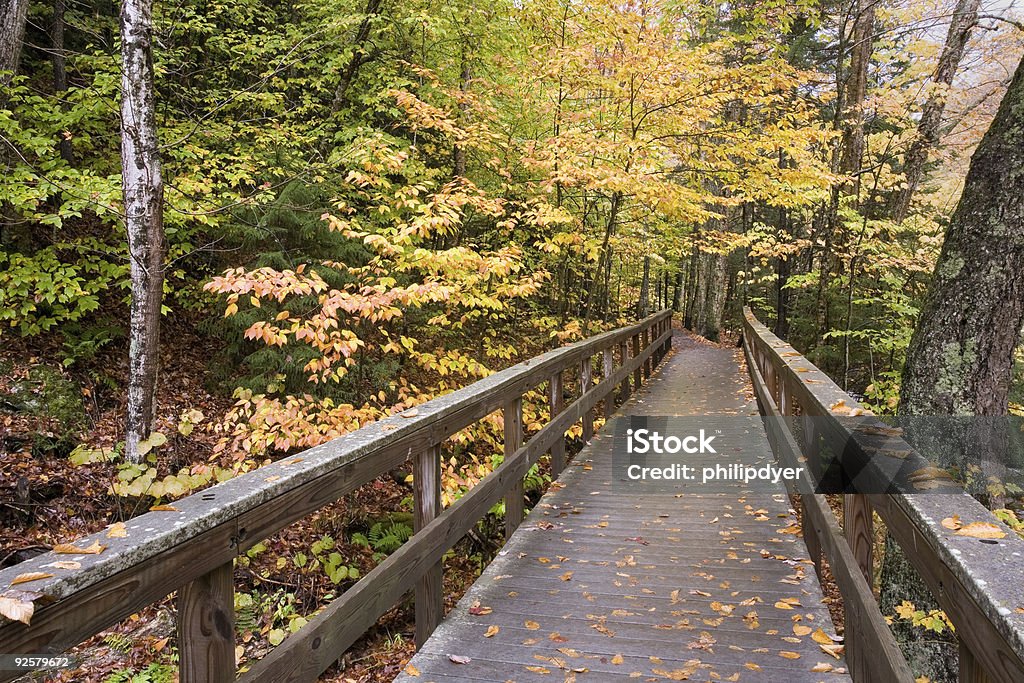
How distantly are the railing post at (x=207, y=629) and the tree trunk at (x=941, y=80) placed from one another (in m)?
8.99

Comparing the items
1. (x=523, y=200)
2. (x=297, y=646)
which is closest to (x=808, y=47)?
(x=523, y=200)

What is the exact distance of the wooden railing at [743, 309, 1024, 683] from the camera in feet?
4.47

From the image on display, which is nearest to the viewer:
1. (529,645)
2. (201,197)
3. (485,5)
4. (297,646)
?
(297,646)

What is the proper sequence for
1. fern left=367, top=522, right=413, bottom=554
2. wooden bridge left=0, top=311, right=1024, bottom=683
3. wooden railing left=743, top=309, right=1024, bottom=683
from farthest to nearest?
fern left=367, top=522, right=413, bottom=554 → wooden bridge left=0, top=311, right=1024, bottom=683 → wooden railing left=743, top=309, right=1024, bottom=683

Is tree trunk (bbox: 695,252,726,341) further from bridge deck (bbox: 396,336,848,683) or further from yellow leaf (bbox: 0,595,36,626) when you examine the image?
yellow leaf (bbox: 0,595,36,626)

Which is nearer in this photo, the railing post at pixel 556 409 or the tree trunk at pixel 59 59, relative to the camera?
the railing post at pixel 556 409

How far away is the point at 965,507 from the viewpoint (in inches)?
73.2

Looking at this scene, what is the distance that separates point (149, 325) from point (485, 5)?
670cm

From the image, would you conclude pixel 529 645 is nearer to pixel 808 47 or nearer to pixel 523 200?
pixel 523 200

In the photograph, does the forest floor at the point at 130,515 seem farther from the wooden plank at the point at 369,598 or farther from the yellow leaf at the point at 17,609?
the yellow leaf at the point at 17,609

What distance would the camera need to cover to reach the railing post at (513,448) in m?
4.57

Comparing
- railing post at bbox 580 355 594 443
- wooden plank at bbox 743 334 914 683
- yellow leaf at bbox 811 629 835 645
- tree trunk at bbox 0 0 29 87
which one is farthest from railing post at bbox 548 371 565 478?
tree trunk at bbox 0 0 29 87

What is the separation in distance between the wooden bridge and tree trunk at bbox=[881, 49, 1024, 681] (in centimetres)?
96

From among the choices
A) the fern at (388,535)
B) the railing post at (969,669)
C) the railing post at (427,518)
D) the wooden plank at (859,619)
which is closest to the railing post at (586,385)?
the fern at (388,535)
